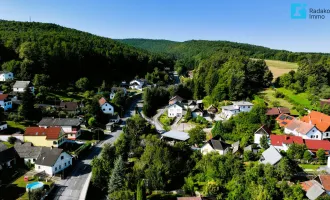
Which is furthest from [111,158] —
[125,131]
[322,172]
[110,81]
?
[110,81]

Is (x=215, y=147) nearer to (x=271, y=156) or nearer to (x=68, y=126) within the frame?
(x=271, y=156)

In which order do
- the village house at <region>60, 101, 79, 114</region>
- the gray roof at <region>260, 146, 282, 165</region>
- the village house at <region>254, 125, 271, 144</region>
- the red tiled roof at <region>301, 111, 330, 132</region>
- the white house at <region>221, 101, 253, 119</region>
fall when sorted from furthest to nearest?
1. the village house at <region>60, 101, 79, 114</region>
2. the white house at <region>221, 101, 253, 119</region>
3. the red tiled roof at <region>301, 111, 330, 132</region>
4. the village house at <region>254, 125, 271, 144</region>
5. the gray roof at <region>260, 146, 282, 165</region>

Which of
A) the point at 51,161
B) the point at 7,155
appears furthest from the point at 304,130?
the point at 7,155

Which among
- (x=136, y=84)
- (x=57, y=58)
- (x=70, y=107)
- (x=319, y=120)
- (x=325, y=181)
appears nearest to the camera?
(x=325, y=181)

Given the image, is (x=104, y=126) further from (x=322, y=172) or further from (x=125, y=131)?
(x=322, y=172)

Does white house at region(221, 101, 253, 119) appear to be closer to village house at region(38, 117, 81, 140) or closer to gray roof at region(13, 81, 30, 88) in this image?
village house at region(38, 117, 81, 140)

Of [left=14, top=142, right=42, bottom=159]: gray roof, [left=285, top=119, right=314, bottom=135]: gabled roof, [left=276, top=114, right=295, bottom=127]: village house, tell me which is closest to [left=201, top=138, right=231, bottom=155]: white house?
[left=285, top=119, right=314, bottom=135]: gabled roof
